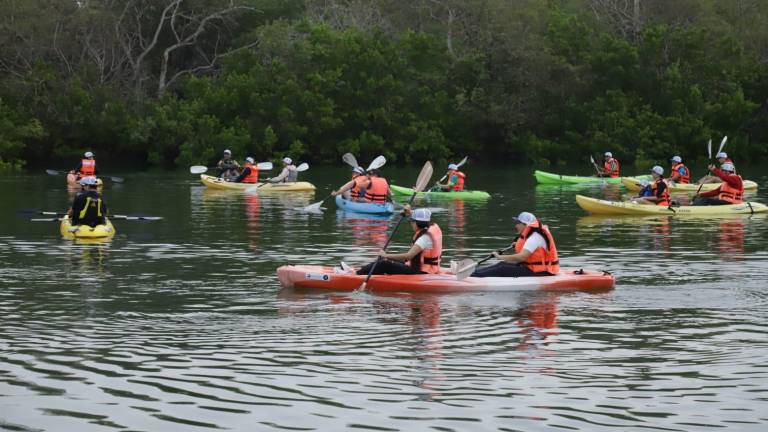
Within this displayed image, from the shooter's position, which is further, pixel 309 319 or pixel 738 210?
pixel 738 210

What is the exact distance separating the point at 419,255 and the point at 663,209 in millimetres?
15247

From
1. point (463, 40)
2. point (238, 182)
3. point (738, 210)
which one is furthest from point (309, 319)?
point (463, 40)

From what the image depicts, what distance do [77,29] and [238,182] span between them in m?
27.1

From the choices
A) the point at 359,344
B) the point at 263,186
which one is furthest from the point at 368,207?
the point at 359,344

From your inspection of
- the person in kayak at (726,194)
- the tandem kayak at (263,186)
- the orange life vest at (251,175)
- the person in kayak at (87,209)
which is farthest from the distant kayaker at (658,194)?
the orange life vest at (251,175)

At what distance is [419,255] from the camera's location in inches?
737

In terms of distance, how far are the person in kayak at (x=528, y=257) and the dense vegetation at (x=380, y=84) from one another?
46.6m

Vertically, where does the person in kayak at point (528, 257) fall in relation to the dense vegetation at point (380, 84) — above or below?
below

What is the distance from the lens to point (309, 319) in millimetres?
16438

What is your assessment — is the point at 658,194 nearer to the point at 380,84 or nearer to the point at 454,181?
the point at 454,181

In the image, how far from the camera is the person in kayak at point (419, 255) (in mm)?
18469

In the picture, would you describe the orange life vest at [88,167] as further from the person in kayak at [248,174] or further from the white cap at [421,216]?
the white cap at [421,216]

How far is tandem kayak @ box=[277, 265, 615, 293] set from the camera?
726 inches

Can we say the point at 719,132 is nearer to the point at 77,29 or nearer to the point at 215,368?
the point at 77,29
